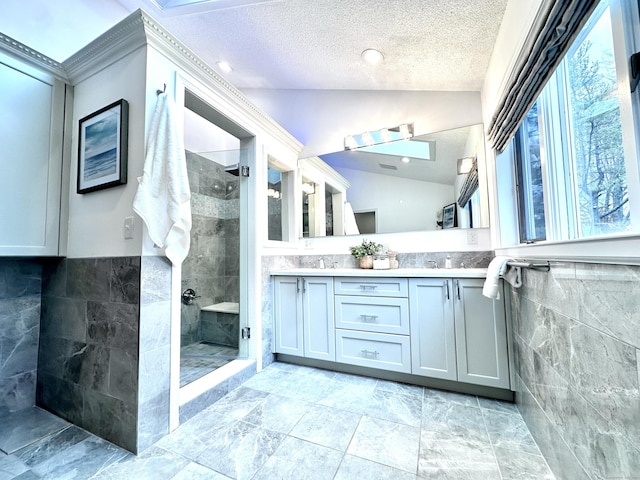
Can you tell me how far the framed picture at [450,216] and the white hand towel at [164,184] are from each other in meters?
2.05

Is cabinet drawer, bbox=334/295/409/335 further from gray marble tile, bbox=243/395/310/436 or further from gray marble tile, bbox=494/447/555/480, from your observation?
gray marble tile, bbox=494/447/555/480

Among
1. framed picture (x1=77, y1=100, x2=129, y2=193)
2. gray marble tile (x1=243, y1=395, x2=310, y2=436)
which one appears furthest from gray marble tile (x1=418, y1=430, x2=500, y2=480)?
framed picture (x1=77, y1=100, x2=129, y2=193)

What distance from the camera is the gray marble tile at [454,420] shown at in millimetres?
1420

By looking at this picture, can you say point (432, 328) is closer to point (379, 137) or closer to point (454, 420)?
point (454, 420)

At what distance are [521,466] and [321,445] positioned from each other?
919 mm

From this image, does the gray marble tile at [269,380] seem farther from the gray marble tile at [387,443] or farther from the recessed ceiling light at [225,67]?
the recessed ceiling light at [225,67]

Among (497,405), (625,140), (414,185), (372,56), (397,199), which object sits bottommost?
(497,405)

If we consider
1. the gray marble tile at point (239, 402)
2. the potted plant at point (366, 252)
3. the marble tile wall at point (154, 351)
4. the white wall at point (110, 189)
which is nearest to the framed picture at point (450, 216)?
the potted plant at point (366, 252)

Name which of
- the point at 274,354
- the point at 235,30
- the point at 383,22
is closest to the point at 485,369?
the point at 274,354

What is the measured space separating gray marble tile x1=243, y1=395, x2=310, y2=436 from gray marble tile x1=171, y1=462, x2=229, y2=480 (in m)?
0.35

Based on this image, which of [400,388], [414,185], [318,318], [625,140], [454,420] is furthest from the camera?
[414,185]

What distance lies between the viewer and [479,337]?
174cm

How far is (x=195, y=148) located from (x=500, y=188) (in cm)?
309

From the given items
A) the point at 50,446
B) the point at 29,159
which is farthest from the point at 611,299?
the point at 29,159
